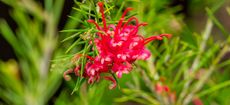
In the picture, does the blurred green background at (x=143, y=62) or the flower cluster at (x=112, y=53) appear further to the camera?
the blurred green background at (x=143, y=62)

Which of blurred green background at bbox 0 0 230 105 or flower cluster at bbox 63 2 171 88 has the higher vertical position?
blurred green background at bbox 0 0 230 105

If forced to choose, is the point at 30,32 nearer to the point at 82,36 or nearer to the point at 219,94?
the point at 219,94

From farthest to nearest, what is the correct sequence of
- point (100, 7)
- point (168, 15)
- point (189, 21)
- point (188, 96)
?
1. point (189, 21)
2. point (168, 15)
3. point (188, 96)
4. point (100, 7)

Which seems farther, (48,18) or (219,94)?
(48,18)

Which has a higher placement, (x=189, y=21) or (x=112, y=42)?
(x=189, y=21)

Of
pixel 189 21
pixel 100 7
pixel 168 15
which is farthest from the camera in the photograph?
pixel 189 21

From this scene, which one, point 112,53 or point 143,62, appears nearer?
point 112,53

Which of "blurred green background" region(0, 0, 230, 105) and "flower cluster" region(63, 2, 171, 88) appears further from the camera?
"blurred green background" region(0, 0, 230, 105)

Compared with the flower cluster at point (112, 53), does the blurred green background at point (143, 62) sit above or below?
above

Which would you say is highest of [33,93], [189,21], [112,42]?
[189,21]

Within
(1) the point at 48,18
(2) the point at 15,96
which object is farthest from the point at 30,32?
(2) the point at 15,96

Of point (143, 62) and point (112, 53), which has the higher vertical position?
point (143, 62)
